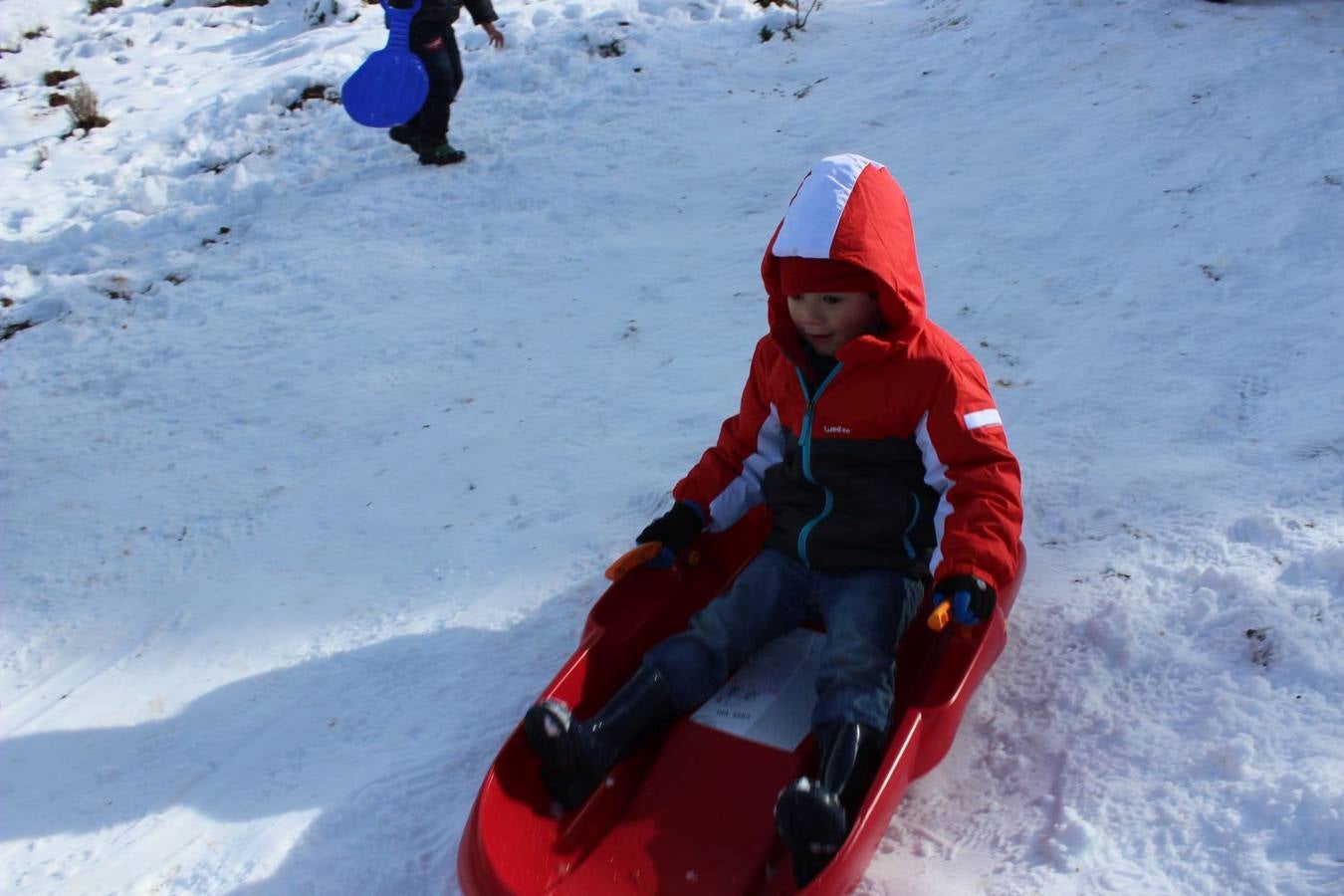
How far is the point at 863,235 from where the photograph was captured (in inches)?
90.0

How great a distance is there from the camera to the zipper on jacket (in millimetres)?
2430

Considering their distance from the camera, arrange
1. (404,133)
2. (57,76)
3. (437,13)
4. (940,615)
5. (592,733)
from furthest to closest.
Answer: (57,76), (404,133), (437,13), (592,733), (940,615)

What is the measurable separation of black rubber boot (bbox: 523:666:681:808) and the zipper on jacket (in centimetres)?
43

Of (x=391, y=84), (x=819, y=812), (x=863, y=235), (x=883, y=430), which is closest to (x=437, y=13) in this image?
(x=391, y=84)

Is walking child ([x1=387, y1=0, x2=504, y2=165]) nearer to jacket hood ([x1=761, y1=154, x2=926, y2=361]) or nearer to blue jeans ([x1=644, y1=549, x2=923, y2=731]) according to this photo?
jacket hood ([x1=761, y1=154, x2=926, y2=361])

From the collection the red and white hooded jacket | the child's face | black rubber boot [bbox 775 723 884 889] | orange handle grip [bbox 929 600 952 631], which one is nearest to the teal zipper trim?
the red and white hooded jacket

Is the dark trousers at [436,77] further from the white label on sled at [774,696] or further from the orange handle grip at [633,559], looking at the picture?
→ the white label on sled at [774,696]

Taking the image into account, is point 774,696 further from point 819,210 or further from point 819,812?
point 819,210

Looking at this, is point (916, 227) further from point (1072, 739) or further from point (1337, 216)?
point (1072, 739)

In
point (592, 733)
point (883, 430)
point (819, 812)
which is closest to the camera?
point (819, 812)

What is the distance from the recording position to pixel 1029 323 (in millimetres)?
3688

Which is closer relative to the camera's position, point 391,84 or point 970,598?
point 970,598

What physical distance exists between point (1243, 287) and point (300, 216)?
3987mm

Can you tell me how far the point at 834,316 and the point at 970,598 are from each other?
66cm
